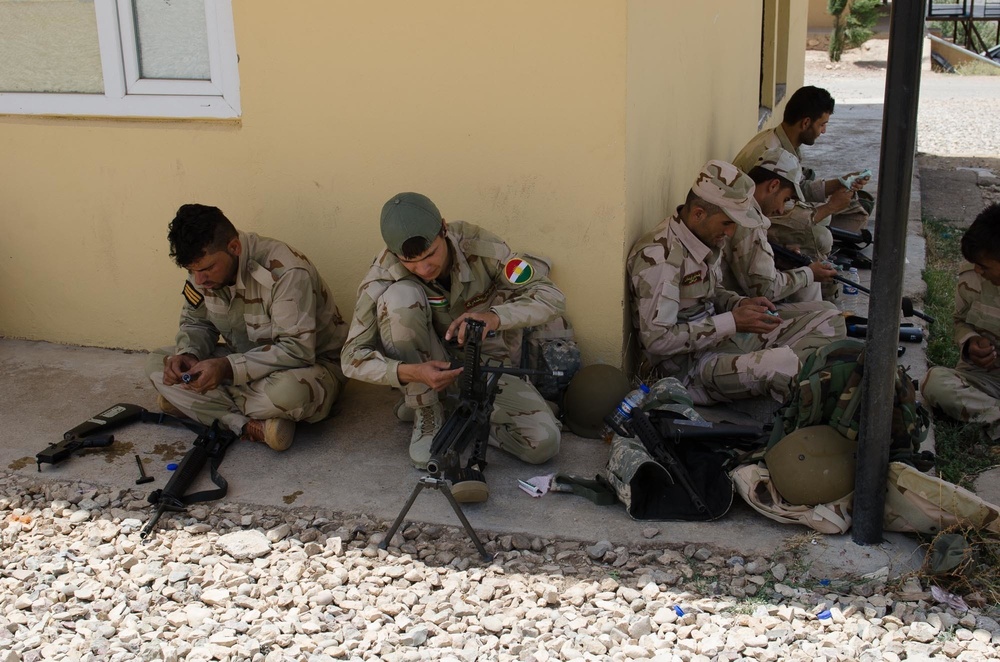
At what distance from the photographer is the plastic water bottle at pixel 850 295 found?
5.65m

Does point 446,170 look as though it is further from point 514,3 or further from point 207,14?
point 207,14

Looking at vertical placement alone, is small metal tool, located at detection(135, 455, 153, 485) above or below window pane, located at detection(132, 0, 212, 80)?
below

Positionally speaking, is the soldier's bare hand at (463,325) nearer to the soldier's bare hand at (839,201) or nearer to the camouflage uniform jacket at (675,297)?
the camouflage uniform jacket at (675,297)

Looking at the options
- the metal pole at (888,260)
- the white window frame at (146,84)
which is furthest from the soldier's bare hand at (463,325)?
the white window frame at (146,84)

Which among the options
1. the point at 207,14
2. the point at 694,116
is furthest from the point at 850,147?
the point at 207,14

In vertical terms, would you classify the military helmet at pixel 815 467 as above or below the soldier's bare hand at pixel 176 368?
below

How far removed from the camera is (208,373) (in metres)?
4.00

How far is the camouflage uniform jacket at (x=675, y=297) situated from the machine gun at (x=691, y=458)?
21.7 inches

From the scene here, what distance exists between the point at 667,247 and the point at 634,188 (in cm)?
29

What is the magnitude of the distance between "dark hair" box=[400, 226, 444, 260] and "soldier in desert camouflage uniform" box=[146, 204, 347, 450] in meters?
0.68

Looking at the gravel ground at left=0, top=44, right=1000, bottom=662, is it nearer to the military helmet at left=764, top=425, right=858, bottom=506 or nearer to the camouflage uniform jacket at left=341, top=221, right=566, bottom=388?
the military helmet at left=764, top=425, right=858, bottom=506

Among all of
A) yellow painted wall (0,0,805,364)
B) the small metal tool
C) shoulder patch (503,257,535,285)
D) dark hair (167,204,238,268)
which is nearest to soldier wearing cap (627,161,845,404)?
yellow painted wall (0,0,805,364)

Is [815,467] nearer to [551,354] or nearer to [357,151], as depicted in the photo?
[551,354]

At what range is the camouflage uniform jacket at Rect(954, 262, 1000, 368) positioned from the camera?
4.15 meters
